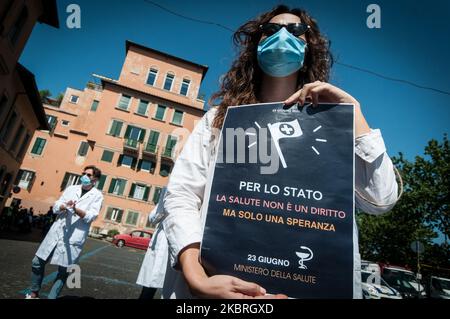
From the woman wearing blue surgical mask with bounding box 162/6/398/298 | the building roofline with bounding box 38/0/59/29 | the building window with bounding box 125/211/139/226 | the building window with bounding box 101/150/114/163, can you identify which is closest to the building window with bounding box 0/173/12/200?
the building window with bounding box 101/150/114/163

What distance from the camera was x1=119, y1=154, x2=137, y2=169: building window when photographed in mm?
27328

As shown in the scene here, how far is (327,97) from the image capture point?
1.01m

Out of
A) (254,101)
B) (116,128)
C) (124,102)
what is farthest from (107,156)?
(254,101)

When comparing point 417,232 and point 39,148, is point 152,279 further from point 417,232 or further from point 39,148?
point 39,148

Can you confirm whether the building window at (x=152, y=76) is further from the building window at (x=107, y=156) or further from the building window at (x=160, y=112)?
the building window at (x=107, y=156)

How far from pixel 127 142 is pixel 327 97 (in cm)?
2843

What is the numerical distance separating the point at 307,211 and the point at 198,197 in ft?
1.40

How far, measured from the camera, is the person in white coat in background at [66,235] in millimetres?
3488

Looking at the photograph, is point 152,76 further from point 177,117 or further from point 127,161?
point 127,161

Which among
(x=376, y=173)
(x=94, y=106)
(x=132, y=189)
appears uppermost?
(x=94, y=106)

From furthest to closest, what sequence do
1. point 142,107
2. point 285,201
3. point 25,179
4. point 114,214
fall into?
point 142,107
point 25,179
point 114,214
point 285,201

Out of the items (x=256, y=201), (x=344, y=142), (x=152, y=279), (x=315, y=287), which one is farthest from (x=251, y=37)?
(x=152, y=279)

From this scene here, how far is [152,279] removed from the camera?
3045 millimetres

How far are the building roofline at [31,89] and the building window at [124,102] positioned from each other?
11.2 metres
